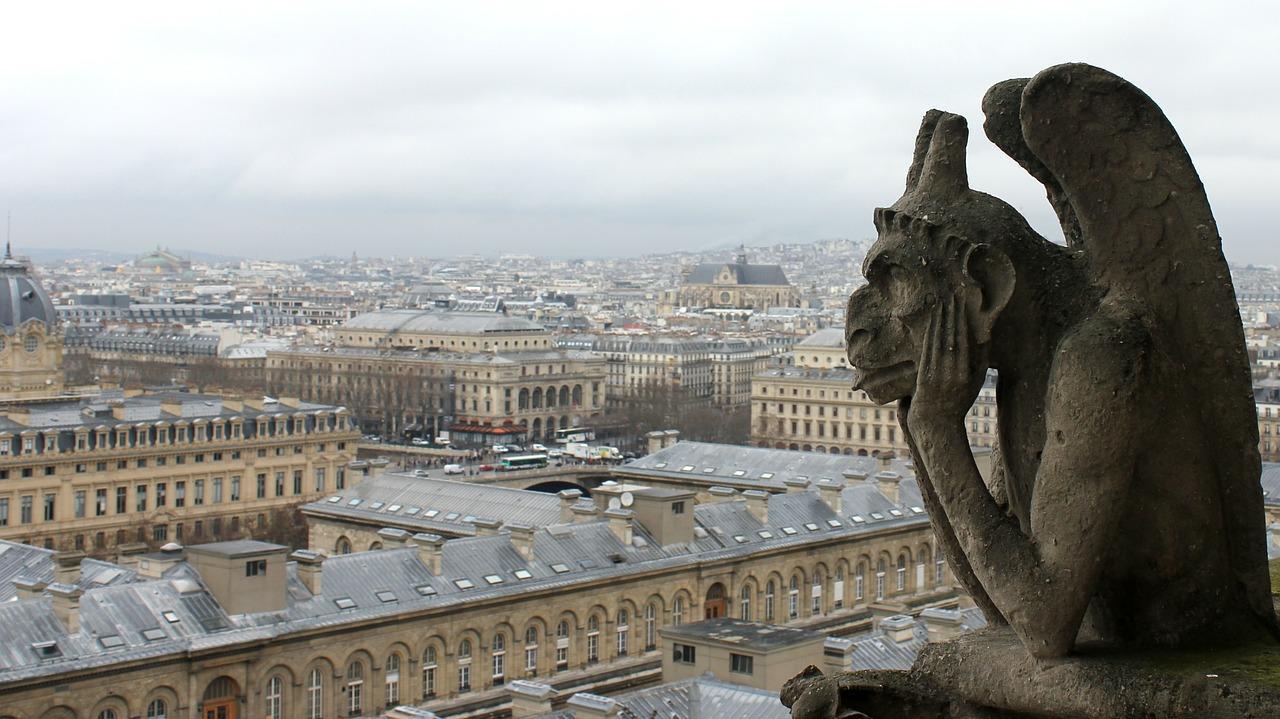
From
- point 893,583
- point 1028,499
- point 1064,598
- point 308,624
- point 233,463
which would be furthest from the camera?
point 233,463

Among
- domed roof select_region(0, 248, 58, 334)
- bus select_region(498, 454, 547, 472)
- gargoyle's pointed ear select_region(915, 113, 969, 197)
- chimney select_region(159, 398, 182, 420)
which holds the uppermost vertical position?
gargoyle's pointed ear select_region(915, 113, 969, 197)

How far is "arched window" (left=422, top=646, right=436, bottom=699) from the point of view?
40.1 m

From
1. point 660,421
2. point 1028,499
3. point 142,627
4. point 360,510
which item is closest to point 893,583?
point 360,510

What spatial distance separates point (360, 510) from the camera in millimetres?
56406

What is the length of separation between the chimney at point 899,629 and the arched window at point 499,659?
9.84m

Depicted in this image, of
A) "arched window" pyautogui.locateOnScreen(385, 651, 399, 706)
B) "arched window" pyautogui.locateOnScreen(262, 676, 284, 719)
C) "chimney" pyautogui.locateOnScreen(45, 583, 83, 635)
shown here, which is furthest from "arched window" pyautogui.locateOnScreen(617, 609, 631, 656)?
"chimney" pyautogui.locateOnScreen(45, 583, 83, 635)

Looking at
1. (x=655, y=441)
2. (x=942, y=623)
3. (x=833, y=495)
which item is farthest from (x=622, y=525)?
(x=655, y=441)

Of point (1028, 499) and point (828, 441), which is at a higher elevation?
point (1028, 499)

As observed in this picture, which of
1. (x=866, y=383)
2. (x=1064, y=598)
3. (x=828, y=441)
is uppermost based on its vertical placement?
(x=866, y=383)

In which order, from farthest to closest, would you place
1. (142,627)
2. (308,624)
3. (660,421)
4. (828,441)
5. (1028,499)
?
(660,421)
(828,441)
(308,624)
(142,627)
(1028,499)

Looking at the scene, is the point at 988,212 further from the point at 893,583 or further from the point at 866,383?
the point at 893,583

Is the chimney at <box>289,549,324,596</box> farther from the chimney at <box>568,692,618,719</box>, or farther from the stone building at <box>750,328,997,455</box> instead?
the stone building at <box>750,328,997,455</box>

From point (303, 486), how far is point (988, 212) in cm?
8299

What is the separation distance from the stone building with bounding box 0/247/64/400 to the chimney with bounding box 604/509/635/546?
186 feet
